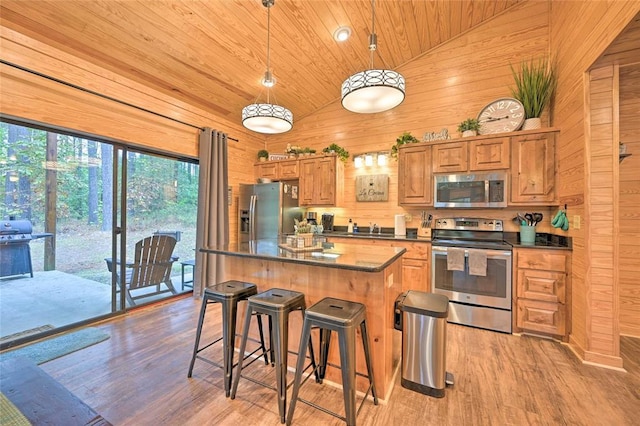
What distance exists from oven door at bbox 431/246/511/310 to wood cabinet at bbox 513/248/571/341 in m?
0.11

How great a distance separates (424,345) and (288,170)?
3643mm

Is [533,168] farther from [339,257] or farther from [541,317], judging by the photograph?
[339,257]

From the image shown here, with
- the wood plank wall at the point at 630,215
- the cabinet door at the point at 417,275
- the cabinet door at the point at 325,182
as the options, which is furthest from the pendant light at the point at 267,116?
the wood plank wall at the point at 630,215

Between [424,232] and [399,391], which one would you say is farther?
[424,232]

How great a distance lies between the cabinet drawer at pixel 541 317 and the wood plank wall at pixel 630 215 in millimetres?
729

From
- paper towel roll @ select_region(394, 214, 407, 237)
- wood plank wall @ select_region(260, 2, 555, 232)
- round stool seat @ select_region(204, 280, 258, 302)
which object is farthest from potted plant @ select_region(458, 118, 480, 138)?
round stool seat @ select_region(204, 280, 258, 302)

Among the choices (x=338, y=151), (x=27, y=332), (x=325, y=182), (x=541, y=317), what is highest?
(x=338, y=151)

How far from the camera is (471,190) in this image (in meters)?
3.44

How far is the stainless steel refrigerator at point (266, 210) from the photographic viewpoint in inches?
173

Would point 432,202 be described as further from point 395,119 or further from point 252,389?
point 252,389

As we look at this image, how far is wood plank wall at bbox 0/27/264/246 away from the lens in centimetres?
234

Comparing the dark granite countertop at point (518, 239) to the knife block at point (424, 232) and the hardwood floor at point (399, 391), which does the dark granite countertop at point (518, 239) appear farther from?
the hardwood floor at point (399, 391)

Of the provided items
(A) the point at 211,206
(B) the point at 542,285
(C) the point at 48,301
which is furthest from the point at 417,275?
(C) the point at 48,301

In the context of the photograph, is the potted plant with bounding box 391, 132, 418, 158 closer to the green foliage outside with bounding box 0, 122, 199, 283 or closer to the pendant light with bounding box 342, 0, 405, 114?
the pendant light with bounding box 342, 0, 405, 114
